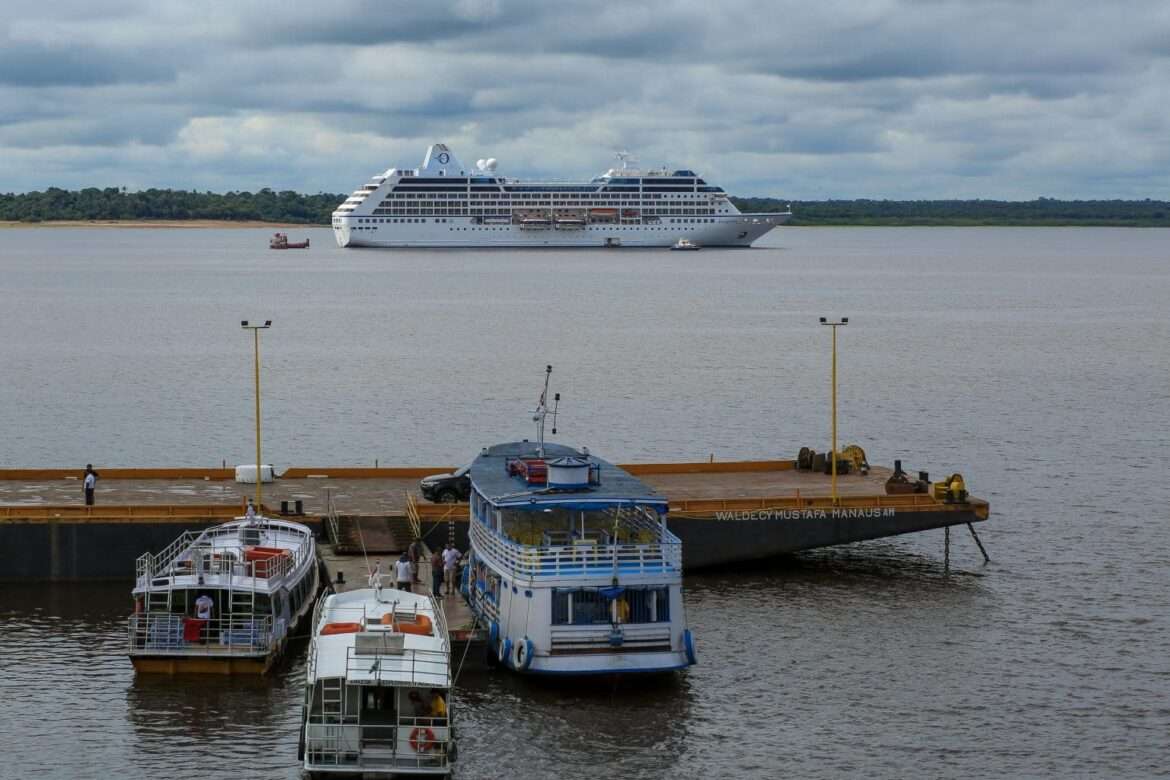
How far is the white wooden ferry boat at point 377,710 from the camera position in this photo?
99.6 ft

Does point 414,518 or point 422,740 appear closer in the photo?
point 422,740

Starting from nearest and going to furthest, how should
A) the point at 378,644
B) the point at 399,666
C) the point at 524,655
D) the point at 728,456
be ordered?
the point at 399,666 → the point at 378,644 → the point at 524,655 → the point at 728,456

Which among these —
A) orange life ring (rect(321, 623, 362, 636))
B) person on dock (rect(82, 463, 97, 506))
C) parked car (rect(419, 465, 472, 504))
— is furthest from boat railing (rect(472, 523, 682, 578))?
person on dock (rect(82, 463, 97, 506))

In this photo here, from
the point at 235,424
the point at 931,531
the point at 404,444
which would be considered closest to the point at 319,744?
the point at 931,531

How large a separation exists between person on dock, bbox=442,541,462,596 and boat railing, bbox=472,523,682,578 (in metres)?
4.48

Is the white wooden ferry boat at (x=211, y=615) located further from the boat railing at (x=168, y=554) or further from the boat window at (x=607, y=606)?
the boat window at (x=607, y=606)

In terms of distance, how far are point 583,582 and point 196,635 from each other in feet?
27.1

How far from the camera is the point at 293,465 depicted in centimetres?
6719

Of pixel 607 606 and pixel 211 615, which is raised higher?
pixel 607 606

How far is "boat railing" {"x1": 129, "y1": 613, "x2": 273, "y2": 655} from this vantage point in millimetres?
36875

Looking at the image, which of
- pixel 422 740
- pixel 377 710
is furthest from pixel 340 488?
pixel 422 740

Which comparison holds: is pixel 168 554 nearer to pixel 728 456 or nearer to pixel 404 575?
pixel 404 575

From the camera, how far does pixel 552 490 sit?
38125 mm

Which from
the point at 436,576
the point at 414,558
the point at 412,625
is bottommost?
the point at 436,576
